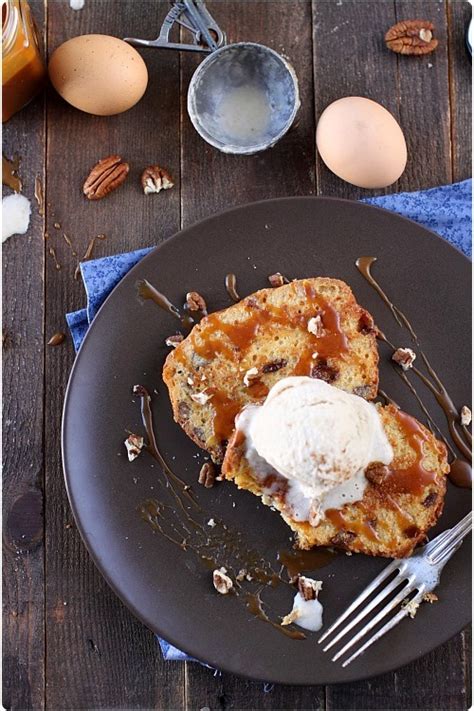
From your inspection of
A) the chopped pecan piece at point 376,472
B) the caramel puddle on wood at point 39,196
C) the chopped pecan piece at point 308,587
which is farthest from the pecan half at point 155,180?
the chopped pecan piece at point 308,587

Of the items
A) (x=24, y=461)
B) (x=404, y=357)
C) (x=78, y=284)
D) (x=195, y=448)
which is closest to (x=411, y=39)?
(x=404, y=357)

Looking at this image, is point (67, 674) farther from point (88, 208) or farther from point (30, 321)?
point (88, 208)

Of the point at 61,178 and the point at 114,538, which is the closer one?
the point at 114,538

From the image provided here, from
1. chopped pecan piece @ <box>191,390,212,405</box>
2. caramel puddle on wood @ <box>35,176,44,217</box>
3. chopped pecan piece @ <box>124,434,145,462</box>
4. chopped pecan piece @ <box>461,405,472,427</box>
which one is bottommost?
chopped pecan piece @ <box>461,405,472,427</box>

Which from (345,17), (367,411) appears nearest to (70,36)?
(345,17)

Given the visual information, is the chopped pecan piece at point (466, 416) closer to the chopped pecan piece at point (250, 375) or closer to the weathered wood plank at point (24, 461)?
the chopped pecan piece at point (250, 375)

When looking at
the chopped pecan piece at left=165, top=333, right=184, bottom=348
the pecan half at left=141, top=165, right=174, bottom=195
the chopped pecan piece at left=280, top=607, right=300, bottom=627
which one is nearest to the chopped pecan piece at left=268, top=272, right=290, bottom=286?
the chopped pecan piece at left=165, top=333, right=184, bottom=348

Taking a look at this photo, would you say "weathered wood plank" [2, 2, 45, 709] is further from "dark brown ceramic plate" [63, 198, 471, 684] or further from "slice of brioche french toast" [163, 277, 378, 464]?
"slice of brioche french toast" [163, 277, 378, 464]
